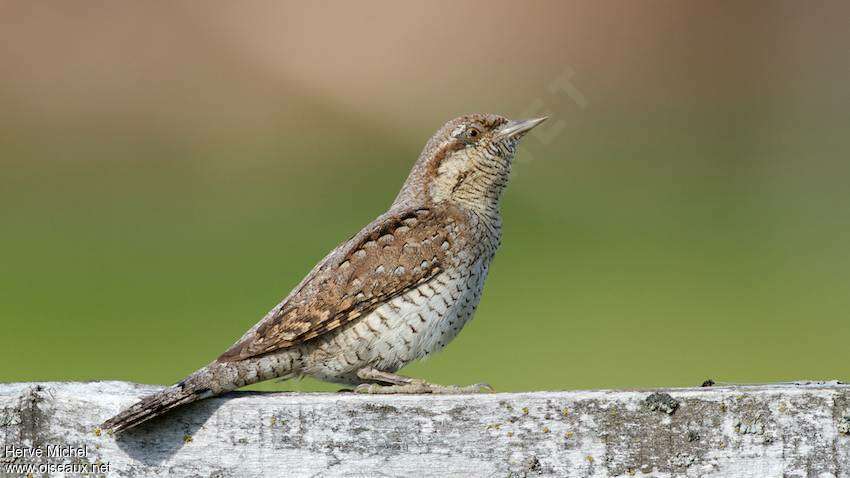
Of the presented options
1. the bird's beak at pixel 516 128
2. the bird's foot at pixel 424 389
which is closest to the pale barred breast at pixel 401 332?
the bird's foot at pixel 424 389

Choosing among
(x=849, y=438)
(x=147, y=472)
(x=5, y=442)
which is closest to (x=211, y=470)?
(x=147, y=472)

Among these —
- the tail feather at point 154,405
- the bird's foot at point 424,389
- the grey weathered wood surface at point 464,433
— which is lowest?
the grey weathered wood surface at point 464,433

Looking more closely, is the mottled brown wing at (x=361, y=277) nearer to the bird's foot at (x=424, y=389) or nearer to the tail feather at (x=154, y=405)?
the bird's foot at (x=424, y=389)

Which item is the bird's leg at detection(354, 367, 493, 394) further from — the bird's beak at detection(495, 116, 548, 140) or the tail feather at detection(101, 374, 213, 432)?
the bird's beak at detection(495, 116, 548, 140)

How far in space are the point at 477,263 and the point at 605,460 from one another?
4.33ft

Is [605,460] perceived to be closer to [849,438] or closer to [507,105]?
[849,438]

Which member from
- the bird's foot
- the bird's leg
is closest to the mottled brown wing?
the bird's leg

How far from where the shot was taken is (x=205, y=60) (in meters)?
7.20

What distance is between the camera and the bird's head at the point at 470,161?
337cm

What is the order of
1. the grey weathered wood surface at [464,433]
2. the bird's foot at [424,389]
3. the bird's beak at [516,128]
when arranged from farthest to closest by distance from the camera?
the bird's beak at [516,128], the bird's foot at [424,389], the grey weathered wood surface at [464,433]

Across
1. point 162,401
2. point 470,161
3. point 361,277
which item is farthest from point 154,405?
point 470,161

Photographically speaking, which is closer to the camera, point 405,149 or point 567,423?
point 567,423

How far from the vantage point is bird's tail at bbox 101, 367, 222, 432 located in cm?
201

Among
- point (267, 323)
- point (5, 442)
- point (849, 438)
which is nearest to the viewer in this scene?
point (849, 438)
